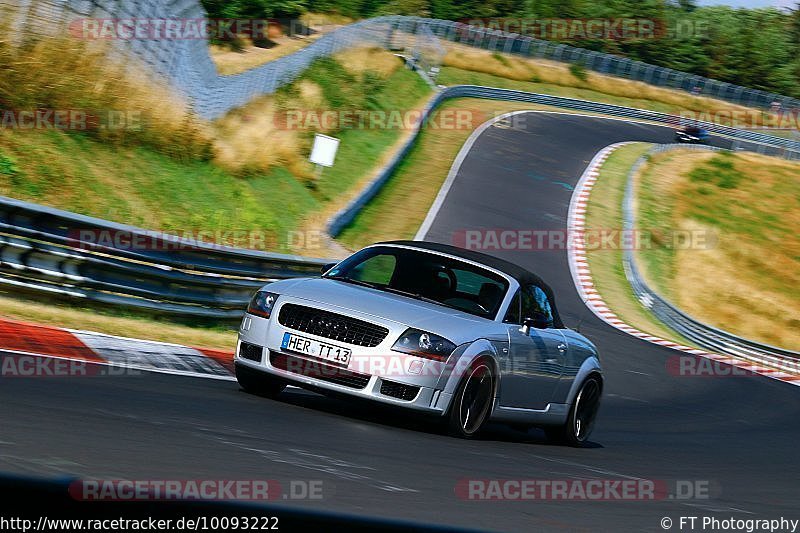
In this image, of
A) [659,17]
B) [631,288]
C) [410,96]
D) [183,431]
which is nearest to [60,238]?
[183,431]

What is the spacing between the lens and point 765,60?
3949 inches

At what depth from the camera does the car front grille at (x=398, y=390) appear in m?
8.20

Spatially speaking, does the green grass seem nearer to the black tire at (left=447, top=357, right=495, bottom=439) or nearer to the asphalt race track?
the asphalt race track

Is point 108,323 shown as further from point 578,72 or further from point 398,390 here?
point 578,72

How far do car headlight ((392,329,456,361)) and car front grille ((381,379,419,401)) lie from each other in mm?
244

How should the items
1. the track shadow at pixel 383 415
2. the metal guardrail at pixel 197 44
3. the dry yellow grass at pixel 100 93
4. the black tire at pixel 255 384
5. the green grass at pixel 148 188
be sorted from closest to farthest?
the track shadow at pixel 383 415 < the black tire at pixel 255 384 < the green grass at pixel 148 188 < the dry yellow grass at pixel 100 93 < the metal guardrail at pixel 197 44

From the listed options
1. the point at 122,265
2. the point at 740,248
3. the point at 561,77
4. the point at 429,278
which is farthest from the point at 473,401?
the point at 561,77

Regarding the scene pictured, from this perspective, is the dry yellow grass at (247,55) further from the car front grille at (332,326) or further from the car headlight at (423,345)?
the car headlight at (423,345)

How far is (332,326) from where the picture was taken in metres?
8.34

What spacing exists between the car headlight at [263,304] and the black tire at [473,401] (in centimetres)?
153

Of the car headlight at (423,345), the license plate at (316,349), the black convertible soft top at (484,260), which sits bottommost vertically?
the license plate at (316,349)

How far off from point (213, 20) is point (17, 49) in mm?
31811

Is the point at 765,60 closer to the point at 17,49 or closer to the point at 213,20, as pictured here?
the point at 213,20

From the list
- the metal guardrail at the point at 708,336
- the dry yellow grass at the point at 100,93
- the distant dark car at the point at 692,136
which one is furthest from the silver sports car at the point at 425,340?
the distant dark car at the point at 692,136
